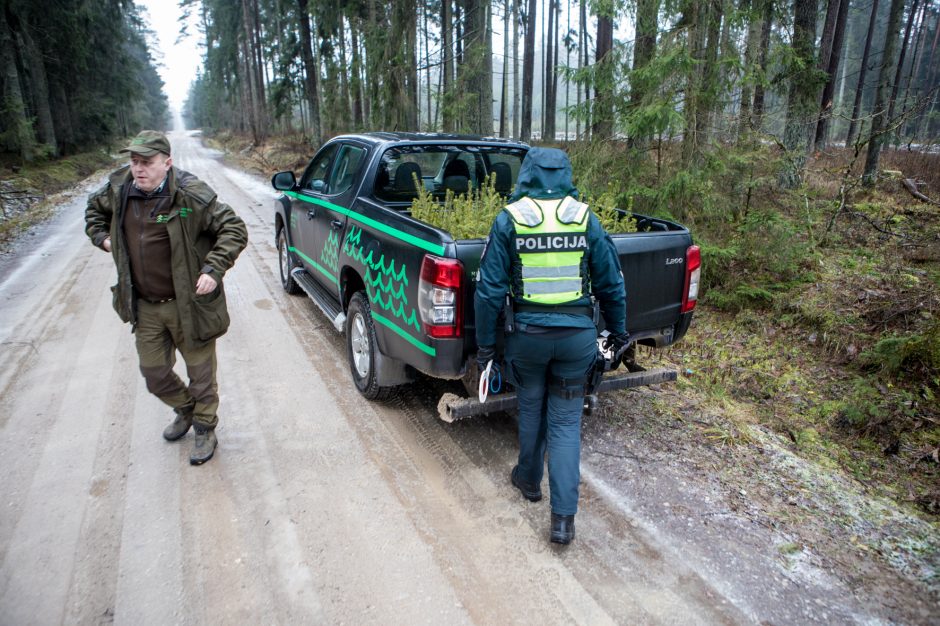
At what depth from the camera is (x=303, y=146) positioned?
97.4 feet

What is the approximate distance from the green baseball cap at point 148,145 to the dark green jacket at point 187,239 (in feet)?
0.63

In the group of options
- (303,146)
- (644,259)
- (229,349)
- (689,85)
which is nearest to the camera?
(644,259)

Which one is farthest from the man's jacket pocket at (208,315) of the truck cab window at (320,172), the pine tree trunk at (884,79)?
the pine tree trunk at (884,79)

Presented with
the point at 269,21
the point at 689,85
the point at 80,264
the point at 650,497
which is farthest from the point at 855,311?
the point at 269,21

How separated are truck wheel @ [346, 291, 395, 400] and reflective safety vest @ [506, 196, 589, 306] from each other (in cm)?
178

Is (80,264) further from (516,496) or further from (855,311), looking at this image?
(855,311)

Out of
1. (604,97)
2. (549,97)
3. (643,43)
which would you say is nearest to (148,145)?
(604,97)

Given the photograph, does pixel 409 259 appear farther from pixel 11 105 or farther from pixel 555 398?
pixel 11 105

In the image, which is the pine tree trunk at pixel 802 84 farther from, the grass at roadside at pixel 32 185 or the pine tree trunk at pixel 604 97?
the grass at roadside at pixel 32 185

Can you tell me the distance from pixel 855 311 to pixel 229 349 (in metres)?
6.29

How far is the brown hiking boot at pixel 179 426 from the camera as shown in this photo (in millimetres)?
4004

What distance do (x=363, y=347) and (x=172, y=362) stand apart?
1421mm

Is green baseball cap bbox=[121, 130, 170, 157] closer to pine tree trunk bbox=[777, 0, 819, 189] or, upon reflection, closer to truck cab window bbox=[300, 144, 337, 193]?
truck cab window bbox=[300, 144, 337, 193]

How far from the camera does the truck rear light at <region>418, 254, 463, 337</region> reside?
11.1ft
